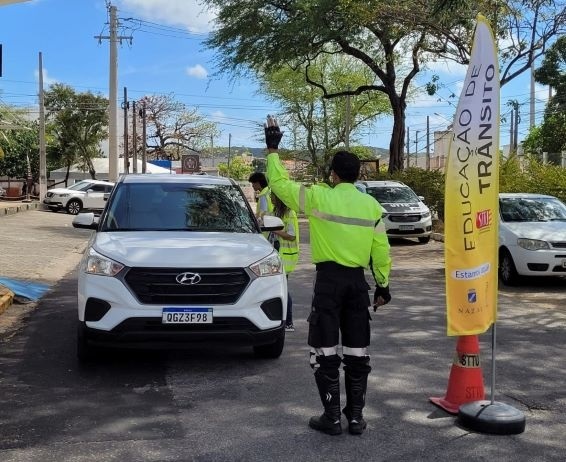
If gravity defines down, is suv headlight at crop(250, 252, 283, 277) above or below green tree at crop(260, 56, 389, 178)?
below

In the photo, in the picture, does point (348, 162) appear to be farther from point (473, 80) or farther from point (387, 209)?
point (387, 209)

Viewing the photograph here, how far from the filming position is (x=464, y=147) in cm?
505

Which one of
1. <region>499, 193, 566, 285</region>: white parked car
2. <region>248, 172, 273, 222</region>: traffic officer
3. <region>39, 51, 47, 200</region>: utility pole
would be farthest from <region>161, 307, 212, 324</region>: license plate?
<region>39, 51, 47, 200</region>: utility pole

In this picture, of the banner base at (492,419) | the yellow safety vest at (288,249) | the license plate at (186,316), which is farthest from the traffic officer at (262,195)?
the banner base at (492,419)

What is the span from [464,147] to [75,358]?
4078mm

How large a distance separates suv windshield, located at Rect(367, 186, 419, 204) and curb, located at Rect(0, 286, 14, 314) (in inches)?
485

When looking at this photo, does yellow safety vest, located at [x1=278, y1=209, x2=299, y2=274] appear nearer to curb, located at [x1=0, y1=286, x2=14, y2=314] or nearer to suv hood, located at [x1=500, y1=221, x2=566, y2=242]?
curb, located at [x1=0, y1=286, x2=14, y2=314]

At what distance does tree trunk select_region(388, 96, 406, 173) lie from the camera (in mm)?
27531

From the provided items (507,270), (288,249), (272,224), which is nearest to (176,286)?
(272,224)

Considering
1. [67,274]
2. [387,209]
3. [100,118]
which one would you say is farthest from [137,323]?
[100,118]

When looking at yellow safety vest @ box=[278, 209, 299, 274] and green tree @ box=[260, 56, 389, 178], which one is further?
green tree @ box=[260, 56, 389, 178]

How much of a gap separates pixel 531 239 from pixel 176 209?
6.62 m

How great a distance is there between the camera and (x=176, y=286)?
5.82m

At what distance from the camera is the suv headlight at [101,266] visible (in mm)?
5863
